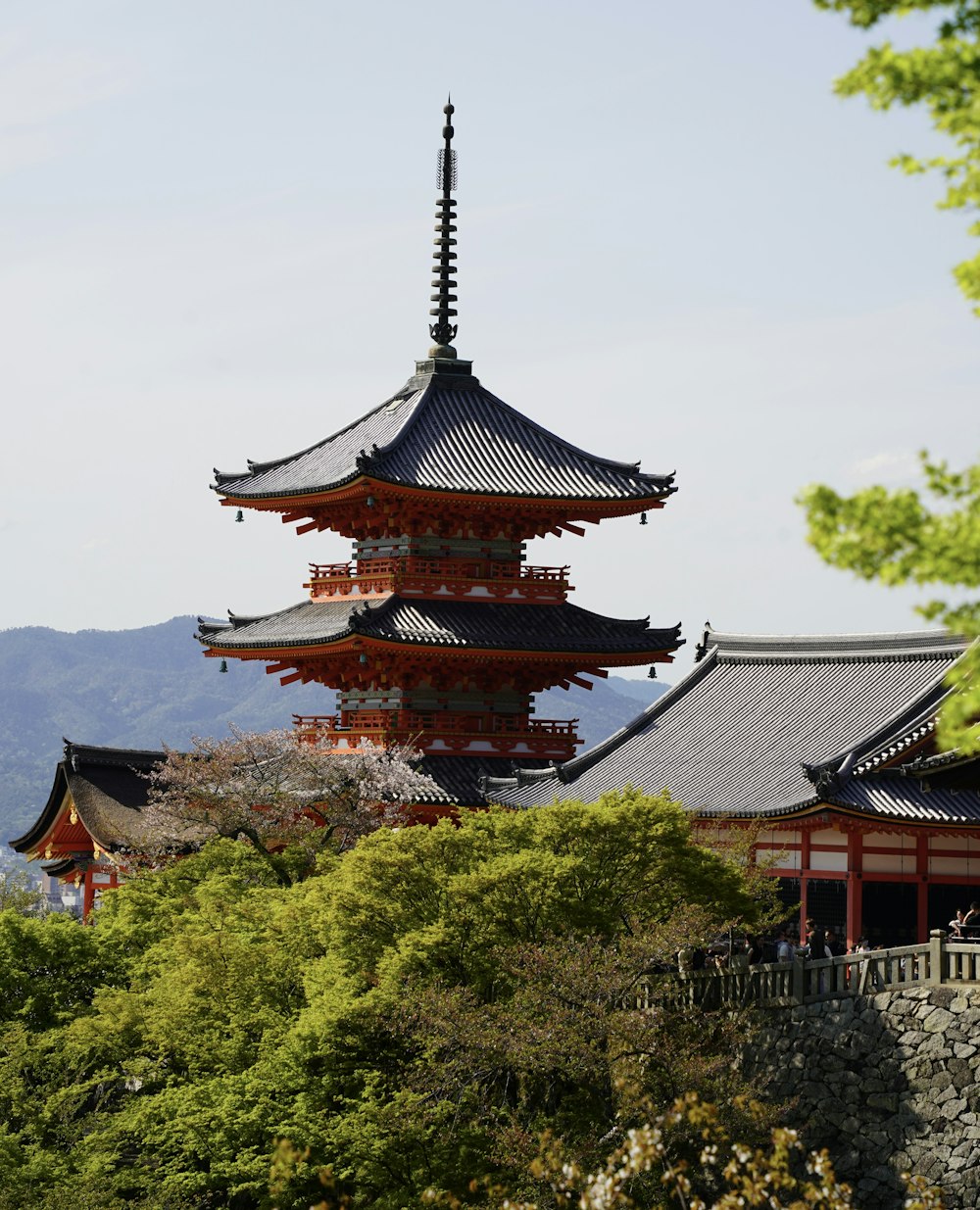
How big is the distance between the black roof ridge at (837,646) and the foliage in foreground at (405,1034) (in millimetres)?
10603

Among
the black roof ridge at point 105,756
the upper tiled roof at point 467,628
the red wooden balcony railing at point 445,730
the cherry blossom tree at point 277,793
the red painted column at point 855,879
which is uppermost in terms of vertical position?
the upper tiled roof at point 467,628

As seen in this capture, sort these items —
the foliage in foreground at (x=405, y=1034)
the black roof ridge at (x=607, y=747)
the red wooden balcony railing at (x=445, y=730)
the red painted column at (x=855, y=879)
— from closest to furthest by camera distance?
the foliage in foreground at (x=405, y=1034)
the red painted column at (x=855, y=879)
the black roof ridge at (x=607, y=747)
the red wooden balcony railing at (x=445, y=730)

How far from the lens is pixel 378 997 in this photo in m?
25.1

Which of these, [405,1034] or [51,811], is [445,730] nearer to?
[51,811]

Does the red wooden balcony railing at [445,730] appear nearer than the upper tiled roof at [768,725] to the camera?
No

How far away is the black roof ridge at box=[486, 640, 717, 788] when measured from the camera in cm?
3897

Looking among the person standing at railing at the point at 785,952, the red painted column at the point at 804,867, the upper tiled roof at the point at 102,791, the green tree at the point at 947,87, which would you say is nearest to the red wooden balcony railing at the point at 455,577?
the upper tiled roof at the point at 102,791

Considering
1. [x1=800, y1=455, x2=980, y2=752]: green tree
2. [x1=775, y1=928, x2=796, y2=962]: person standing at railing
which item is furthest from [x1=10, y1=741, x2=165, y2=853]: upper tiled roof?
[x1=800, y1=455, x2=980, y2=752]: green tree

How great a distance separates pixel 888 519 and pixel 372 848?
16038 millimetres

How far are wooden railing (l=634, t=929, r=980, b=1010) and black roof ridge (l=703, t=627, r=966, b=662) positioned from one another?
9.75m

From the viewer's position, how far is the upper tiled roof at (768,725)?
33.2 m

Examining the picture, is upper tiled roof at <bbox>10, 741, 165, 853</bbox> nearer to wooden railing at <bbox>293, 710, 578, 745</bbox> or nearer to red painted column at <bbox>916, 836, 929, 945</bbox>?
wooden railing at <bbox>293, 710, 578, 745</bbox>

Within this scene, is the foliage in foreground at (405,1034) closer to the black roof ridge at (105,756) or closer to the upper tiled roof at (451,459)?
the upper tiled roof at (451,459)

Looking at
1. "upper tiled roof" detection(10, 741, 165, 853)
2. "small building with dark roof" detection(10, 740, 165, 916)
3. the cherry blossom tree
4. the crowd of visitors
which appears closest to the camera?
the crowd of visitors
